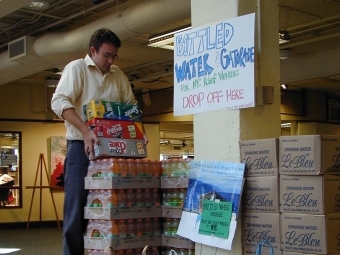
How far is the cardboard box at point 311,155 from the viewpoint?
Result: 2361mm

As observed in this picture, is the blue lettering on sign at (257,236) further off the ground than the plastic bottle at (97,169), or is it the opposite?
the plastic bottle at (97,169)

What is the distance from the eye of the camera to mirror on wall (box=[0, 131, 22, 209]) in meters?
10.8

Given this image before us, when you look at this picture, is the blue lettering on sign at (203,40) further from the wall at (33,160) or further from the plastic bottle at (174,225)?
the wall at (33,160)

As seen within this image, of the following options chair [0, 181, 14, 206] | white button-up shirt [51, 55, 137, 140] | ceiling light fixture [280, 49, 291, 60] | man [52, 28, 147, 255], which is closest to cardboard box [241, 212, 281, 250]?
man [52, 28, 147, 255]

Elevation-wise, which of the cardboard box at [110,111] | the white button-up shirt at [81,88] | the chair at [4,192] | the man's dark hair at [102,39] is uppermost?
the man's dark hair at [102,39]

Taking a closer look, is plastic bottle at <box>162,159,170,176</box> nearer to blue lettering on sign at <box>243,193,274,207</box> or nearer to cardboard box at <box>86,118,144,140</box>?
cardboard box at <box>86,118,144,140</box>

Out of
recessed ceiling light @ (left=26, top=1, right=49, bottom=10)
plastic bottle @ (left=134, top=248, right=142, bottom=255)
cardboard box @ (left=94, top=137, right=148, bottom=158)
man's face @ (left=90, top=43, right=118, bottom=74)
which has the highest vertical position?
recessed ceiling light @ (left=26, top=1, right=49, bottom=10)

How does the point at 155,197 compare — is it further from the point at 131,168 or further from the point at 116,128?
the point at 116,128

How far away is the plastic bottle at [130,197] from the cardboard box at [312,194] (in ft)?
3.42

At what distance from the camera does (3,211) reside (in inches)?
423

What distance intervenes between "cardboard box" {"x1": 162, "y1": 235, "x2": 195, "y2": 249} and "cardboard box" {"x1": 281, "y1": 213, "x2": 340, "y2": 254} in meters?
0.82

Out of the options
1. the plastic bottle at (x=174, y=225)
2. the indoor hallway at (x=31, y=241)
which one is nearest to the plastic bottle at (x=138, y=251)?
the plastic bottle at (x=174, y=225)

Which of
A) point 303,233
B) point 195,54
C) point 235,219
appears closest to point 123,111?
point 195,54

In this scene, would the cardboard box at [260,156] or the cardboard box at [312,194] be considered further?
the cardboard box at [260,156]
